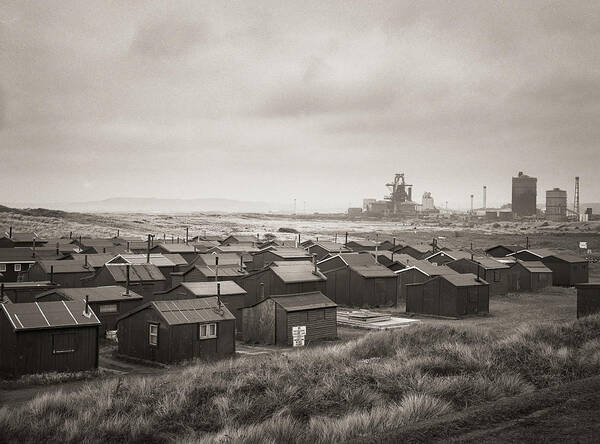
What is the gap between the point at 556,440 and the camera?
464 inches

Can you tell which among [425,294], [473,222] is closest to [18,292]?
[425,294]

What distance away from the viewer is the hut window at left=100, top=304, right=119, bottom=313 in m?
39.5

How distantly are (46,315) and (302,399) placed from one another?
18864 mm

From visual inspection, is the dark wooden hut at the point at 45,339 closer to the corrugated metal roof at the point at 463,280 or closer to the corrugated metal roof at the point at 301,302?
the corrugated metal roof at the point at 301,302

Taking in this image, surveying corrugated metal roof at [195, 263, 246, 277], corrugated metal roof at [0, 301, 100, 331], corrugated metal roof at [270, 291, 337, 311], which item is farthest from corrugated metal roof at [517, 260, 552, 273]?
corrugated metal roof at [0, 301, 100, 331]

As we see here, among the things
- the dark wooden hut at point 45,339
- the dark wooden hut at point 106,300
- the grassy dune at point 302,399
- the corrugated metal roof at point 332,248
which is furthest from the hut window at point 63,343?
the corrugated metal roof at point 332,248

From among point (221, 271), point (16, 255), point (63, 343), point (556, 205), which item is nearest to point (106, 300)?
point (63, 343)

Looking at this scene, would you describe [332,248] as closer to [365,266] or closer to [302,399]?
[365,266]

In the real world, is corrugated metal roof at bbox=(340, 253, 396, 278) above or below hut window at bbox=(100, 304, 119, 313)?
above

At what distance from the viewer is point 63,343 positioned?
99.9ft

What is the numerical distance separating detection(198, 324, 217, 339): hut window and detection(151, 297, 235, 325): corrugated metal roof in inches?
14.0

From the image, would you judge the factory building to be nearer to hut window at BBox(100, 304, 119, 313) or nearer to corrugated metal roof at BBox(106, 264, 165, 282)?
corrugated metal roof at BBox(106, 264, 165, 282)

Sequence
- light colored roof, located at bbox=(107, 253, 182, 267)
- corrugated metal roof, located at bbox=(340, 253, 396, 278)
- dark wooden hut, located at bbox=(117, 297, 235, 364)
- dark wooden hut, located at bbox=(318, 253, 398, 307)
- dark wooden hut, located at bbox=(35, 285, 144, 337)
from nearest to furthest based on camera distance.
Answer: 1. dark wooden hut, located at bbox=(117, 297, 235, 364)
2. dark wooden hut, located at bbox=(35, 285, 144, 337)
3. light colored roof, located at bbox=(107, 253, 182, 267)
4. dark wooden hut, located at bbox=(318, 253, 398, 307)
5. corrugated metal roof, located at bbox=(340, 253, 396, 278)

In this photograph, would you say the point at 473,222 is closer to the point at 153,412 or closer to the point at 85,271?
the point at 85,271
